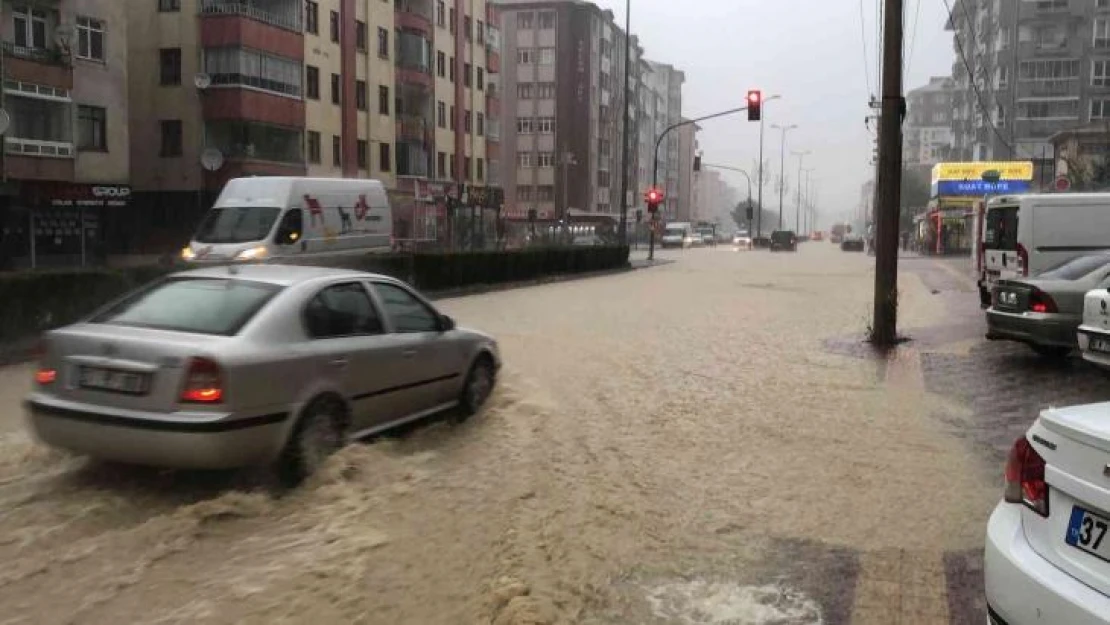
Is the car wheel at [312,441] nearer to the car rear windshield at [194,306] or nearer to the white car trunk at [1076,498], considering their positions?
the car rear windshield at [194,306]

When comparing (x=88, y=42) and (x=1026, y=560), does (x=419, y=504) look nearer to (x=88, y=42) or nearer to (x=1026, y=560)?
(x=1026, y=560)

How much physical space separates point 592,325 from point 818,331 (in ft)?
12.0

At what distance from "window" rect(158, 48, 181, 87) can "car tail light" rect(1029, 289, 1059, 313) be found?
114 ft

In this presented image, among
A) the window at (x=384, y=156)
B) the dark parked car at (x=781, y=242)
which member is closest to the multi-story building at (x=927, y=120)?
the dark parked car at (x=781, y=242)

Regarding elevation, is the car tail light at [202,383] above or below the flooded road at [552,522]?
above

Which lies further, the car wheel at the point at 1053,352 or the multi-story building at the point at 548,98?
the multi-story building at the point at 548,98

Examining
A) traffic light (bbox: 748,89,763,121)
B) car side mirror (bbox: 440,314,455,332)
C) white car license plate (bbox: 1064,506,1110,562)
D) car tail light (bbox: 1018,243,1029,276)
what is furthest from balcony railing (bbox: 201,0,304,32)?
white car license plate (bbox: 1064,506,1110,562)

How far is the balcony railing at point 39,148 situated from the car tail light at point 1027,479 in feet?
103

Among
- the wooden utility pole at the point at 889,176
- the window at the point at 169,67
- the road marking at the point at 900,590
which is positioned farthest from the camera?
the window at the point at 169,67

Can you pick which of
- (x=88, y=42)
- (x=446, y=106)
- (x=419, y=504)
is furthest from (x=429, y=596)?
(x=446, y=106)

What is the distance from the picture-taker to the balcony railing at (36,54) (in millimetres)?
29469

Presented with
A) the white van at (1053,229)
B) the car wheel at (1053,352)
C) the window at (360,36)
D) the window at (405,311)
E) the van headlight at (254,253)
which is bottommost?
the car wheel at (1053,352)

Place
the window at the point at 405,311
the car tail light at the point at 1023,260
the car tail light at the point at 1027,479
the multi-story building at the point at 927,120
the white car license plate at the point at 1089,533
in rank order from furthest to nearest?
the multi-story building at the point at 927,120
the car tail light at the point at 1023,260
the window at the point at 405,311
the car tail light at the point at 1027,479
the white car license plate at the point at 1089,533

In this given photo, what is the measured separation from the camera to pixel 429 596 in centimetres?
443
